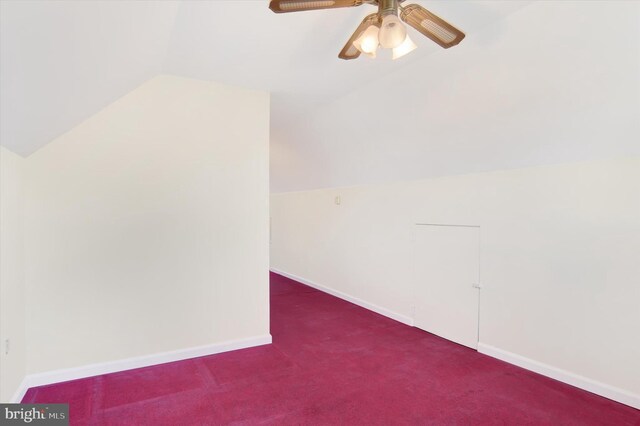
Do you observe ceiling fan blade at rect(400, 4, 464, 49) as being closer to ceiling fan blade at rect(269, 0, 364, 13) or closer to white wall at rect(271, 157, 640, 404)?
ceiling fan blade at rect(269, 0, 364, 13)

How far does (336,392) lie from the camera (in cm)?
264

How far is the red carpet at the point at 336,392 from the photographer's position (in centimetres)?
231

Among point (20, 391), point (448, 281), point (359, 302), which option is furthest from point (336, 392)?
point (359, 302)

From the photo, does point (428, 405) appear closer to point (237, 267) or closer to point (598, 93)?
point (237, 267)

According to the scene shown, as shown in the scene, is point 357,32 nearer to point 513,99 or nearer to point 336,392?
point 513,99

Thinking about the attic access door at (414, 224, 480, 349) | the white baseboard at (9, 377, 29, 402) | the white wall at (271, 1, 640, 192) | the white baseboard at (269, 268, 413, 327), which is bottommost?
the white baseboard at (269, 268, 413, 327)

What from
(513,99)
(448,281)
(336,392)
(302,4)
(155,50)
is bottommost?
(336,392)

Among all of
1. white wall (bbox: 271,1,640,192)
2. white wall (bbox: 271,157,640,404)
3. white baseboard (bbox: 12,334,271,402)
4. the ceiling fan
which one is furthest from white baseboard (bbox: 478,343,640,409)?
the ceiling fan

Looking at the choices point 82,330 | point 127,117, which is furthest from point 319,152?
point 82,330

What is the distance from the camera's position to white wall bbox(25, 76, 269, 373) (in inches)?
108

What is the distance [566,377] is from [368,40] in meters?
2.99

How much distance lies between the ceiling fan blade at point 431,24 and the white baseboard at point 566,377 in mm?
2717

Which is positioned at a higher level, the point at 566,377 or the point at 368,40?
the point at 368,40

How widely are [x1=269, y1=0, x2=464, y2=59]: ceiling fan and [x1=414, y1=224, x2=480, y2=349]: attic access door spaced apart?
215 centimetres
